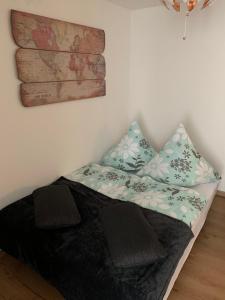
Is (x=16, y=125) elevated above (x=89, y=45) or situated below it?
below

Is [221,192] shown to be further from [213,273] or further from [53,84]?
[53,84]

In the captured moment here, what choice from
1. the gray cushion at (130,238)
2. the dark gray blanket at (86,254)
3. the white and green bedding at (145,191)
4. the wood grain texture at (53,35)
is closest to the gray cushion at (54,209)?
the dark gray blanket at (86,254)

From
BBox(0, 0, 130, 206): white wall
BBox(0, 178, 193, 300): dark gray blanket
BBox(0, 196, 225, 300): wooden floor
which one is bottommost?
BBox(0, 196, 225, 300): wooden floor

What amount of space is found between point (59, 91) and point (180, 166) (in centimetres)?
123

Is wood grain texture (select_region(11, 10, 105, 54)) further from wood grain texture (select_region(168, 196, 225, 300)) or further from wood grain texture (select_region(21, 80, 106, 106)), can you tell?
wood grain texture (select_region(168, 196, 225, 300))

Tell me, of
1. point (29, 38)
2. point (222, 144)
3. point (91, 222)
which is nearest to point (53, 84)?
point (29, 38)

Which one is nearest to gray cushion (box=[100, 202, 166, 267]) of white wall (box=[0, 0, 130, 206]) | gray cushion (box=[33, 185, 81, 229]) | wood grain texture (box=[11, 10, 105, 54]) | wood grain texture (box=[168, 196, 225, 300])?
gray cushion (box=[33, 185, 81, 229])

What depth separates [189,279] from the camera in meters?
1.63

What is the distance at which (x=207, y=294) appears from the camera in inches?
59.7

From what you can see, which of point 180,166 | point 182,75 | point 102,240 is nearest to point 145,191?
point 180,166

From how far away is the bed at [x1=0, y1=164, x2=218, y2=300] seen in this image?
3.90ft

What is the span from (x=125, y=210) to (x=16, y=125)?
100cm

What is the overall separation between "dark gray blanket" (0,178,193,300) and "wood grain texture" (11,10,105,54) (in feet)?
3.85

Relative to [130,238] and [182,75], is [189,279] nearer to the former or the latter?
[130,238]
